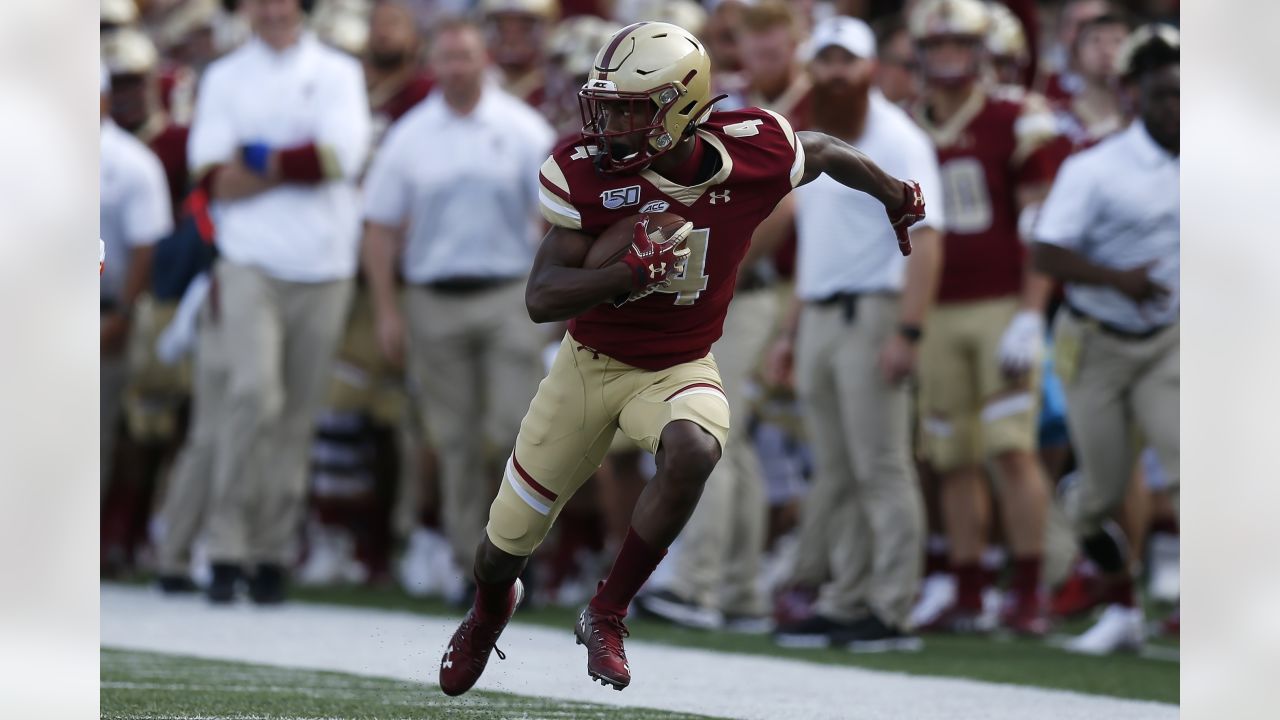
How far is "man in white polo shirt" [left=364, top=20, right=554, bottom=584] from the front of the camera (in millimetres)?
8633

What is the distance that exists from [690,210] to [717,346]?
9.83ft

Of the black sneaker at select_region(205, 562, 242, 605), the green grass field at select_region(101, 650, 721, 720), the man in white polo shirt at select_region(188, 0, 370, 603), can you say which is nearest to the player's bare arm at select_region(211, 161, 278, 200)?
the man in white polo shirt at select_region(188, 0, 370, 603)

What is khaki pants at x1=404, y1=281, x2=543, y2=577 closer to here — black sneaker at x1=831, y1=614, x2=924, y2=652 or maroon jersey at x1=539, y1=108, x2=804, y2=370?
black sneaker at x1=831, y1=614, x2=924, y2=652

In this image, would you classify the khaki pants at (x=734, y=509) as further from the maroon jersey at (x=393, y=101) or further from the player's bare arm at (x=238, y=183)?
the maroon jersey at (x=393, y=101)

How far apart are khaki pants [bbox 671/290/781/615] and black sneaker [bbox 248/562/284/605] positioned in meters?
1.76

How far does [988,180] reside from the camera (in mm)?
8273

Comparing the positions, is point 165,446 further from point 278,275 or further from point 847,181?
point 847,181

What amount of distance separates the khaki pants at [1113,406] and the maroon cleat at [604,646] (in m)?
2.88

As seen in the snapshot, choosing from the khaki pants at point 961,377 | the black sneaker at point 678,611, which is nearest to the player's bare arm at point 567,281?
the black sneaker at point 678,611

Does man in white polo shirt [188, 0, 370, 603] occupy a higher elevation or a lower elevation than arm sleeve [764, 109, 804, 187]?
lower

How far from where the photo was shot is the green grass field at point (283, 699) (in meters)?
5.32

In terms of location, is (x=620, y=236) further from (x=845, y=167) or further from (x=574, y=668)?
(x=574, y=668)
